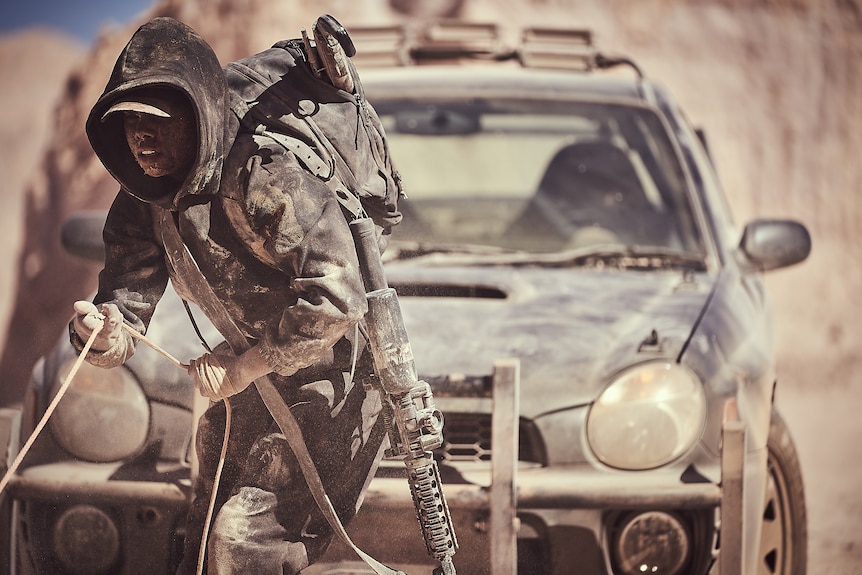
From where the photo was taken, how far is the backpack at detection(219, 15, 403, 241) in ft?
6.07

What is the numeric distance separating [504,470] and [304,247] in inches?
26.7

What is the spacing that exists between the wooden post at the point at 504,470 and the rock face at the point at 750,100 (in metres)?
6.74

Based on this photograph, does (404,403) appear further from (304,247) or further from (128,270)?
(128,270)

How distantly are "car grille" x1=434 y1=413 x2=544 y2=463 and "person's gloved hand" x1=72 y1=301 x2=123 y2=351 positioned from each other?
2.44 feet

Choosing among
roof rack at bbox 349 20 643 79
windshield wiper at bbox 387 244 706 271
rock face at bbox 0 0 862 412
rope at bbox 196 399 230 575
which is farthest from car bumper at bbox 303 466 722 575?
rock face at bbox 0 0 862 412

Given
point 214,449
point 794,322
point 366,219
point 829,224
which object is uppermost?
point 829,224

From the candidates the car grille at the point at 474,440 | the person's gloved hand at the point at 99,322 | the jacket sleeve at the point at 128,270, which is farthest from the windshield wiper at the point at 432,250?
the person's gloved hand at the point at 99,322

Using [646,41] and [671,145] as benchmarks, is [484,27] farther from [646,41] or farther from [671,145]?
[646,41]

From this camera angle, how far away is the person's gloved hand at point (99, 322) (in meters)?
1.87

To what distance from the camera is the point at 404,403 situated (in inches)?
76.9

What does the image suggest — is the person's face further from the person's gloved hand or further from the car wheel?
the car wheel

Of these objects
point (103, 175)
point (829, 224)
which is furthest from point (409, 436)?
point (829, 224)

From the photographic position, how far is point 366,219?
6.31ft

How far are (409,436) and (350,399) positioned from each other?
5.9 inches
